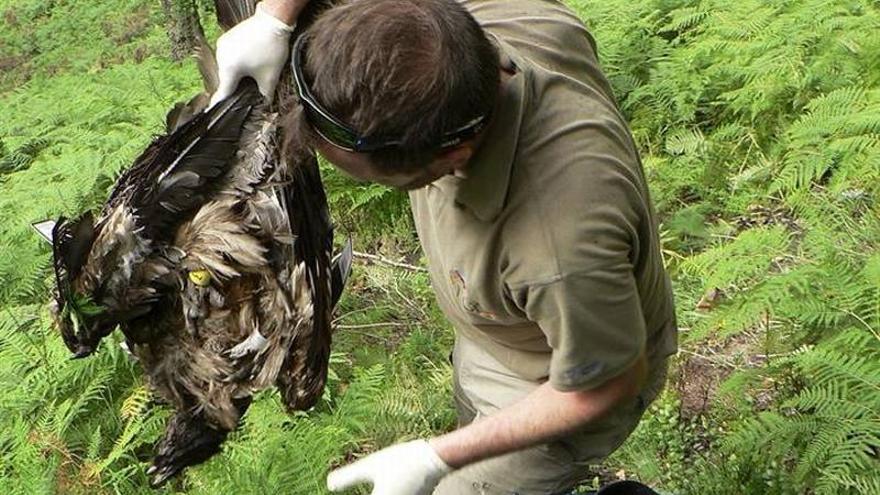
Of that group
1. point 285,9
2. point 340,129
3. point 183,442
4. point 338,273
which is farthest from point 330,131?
point 183,442

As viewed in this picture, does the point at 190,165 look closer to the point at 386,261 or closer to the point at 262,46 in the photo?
the point at 262,46

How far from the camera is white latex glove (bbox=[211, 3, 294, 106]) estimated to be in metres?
2.53

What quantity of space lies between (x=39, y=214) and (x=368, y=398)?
8.99ft

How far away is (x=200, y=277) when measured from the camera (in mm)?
2701

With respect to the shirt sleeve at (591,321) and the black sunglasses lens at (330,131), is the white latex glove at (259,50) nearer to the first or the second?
the black sunglasses lens at (330,131)

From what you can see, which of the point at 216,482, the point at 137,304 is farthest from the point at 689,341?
the point at 137,304

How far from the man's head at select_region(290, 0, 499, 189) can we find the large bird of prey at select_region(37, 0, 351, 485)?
60 centimetres

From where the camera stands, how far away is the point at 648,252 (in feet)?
7.13

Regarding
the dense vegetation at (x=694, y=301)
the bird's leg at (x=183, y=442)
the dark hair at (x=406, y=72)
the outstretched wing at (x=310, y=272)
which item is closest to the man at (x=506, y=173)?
the dark hair at (x=406, y=72)

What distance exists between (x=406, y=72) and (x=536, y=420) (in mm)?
912

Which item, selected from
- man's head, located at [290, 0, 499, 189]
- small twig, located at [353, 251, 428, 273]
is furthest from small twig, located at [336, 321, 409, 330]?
man's head, located at [290, 0, 499, 189]

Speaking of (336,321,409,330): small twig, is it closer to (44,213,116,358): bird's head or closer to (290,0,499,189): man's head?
(44,213,116,358): bird's head

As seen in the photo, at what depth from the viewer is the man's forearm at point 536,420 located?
2.18 metres

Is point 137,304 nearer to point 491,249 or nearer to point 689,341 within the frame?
point 491,249
